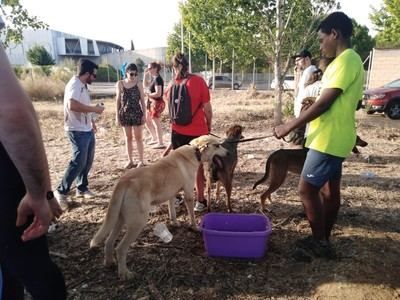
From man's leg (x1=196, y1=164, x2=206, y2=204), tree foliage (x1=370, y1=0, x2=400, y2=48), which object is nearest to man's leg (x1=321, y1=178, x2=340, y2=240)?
man's leg (x1=196, y1=164, x2=206, y2=204)

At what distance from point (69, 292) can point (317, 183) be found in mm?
2472

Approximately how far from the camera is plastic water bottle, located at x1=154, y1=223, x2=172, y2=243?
3939 mm

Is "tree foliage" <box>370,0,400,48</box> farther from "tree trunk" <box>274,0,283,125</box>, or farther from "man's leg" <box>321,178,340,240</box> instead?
"man's leg" <box>321,178,340,240</box>

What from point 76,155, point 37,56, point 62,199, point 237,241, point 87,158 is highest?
point 37,56

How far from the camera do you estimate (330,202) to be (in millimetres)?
3607

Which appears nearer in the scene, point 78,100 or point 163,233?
point 163,233

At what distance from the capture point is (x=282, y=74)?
35.7ft

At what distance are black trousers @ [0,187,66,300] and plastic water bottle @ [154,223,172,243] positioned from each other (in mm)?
2028

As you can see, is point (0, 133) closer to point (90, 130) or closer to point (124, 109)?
point (90, 130)

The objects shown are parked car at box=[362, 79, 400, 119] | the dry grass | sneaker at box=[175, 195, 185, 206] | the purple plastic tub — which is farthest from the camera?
the dry grass

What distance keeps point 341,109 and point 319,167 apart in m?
0.55

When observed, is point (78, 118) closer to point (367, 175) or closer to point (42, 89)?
point (367, 175)

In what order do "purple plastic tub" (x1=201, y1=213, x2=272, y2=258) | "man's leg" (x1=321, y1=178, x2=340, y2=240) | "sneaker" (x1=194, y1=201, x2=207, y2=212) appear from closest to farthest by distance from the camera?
"purple plastic tub" (x1=201, y1=213, x2=272, y2=258) → "man's leg" (x1=321, y1=178, x2=340, y2=240) → "sneaker" (x1=194, y1=201, x2=207, y2=212)

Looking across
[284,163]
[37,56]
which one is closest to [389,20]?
[284,163]
